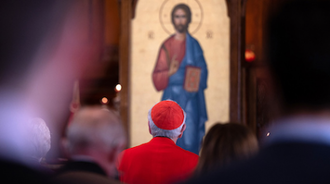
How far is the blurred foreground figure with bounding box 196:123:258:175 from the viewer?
180 centimetres

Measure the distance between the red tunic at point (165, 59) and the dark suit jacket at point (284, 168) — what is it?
4.91 metres

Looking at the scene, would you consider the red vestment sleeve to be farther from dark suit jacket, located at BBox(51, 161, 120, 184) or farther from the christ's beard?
dark suit jacket, located at BBox(51, 161, 120, 184)

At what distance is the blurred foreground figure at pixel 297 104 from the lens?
598 millimetres

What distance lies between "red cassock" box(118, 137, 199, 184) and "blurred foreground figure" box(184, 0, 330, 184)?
1.82m

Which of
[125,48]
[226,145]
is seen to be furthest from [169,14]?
[226,145]

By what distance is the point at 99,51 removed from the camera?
278 inches

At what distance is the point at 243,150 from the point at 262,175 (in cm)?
130

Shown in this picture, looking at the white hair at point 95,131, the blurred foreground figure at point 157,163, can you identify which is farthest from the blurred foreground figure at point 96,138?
the blurred foreground figure at point 157,163

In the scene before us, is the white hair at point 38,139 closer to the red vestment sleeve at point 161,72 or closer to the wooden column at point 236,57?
the red vestment sleeve at point 161,72

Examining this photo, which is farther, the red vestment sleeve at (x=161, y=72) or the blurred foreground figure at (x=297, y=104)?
the red vestment sleeve at (x=161, y=72)

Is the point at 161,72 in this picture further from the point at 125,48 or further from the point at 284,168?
the point at 284,168

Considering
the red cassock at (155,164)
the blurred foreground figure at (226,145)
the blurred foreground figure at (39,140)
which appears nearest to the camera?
the blurred foreground figure at (226,145)

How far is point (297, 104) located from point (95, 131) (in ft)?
2.46

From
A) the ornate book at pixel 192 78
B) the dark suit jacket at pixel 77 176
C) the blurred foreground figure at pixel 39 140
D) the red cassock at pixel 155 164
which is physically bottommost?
the red cassock at pixel 155 164
